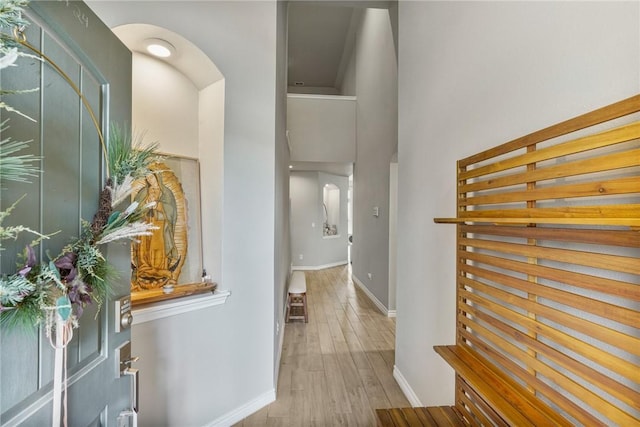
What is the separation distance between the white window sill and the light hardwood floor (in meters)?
0.90

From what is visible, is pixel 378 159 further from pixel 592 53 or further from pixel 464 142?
pixel 592 53

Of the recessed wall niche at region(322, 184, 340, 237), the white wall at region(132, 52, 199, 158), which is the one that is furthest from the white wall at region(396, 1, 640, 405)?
the recessed wall niche at region(322, 184, 340, 237)

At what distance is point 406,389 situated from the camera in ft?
7.48

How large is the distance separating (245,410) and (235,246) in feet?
3.80

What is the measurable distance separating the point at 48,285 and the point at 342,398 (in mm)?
2260

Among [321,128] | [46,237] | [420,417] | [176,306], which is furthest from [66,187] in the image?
[321,128]

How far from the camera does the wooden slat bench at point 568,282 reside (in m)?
0.68

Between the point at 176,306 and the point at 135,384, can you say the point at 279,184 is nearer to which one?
the point at 176,306

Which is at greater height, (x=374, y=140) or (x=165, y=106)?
(x=374, y=140)

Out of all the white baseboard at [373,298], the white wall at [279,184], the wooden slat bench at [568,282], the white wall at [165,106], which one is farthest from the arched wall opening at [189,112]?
the white baseboard at [373,298]

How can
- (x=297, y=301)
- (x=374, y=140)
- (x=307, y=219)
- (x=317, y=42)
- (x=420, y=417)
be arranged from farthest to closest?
(x=307, y=219) < (x=317, y=42) < (x=374, y=140) < (x=297, y=301) < (x=420, y=417)

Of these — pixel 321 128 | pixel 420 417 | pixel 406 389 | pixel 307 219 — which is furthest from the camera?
pixel 307 219

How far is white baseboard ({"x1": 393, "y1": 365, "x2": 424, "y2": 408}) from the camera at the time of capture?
6.93ft

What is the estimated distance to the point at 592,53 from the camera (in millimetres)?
846
